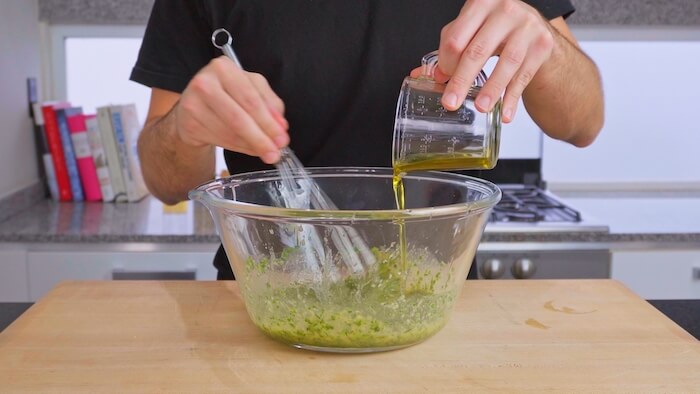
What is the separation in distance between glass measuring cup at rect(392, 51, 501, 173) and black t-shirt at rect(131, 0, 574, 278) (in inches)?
15.1

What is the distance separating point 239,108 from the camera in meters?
0.80

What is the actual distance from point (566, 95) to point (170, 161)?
1.98 ft

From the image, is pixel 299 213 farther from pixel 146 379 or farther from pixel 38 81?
pixel 38 81

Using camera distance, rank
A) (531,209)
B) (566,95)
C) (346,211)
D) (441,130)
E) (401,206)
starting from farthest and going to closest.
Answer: (531,209)
(566,95)
(401,206)
(441,130)
(346,211)

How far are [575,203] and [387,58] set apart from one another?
4.32 feet

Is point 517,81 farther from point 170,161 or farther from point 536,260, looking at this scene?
point 536,260

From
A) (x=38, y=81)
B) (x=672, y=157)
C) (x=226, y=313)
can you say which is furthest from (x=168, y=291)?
(x=672, y=157)

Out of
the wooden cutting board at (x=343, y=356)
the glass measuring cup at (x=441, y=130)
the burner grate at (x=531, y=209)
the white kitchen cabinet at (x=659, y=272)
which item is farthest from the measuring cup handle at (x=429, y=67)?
the white kitchen cabinet at (x=659, y=272)

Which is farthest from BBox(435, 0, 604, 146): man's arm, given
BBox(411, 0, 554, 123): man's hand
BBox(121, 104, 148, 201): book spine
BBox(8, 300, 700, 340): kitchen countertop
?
BBox(121, 104, 148, 201): book spine

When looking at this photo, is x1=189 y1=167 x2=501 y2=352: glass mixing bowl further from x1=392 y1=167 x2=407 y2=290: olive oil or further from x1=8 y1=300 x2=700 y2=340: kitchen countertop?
x1=8 y1=300 x2=700 y2=340: kitchen countertop

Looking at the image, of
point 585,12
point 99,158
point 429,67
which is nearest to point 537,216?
point 585,12

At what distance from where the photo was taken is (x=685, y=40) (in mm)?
2469

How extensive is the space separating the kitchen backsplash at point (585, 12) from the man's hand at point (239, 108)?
5.36 feet

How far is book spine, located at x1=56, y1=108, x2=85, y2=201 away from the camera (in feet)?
7.41
